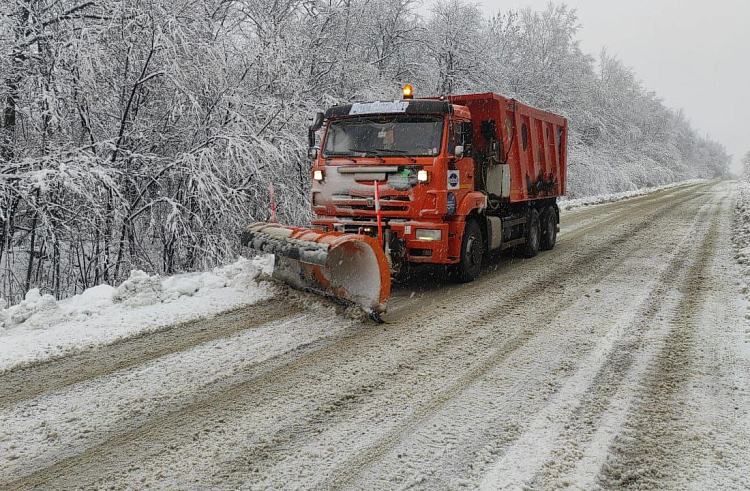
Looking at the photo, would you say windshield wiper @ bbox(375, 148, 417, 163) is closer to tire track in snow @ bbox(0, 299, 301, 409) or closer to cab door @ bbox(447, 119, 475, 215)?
cab door @ bbox(447, 119, 475, 215)

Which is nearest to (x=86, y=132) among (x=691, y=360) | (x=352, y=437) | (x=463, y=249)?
(x=463, y=249)

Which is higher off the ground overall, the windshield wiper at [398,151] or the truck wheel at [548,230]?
the windshield wiper at [398,151]

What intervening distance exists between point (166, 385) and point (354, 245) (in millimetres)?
2488

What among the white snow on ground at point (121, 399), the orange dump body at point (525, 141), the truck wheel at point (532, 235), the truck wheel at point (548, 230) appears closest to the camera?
the white snow on ground at point (121, 399)

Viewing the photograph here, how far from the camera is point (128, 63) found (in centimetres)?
893

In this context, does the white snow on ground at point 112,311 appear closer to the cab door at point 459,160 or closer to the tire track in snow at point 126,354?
the tire track in snow at point 126,354

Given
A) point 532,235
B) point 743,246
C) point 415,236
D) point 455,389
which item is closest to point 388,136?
point 415,236

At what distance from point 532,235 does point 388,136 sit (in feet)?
14.7

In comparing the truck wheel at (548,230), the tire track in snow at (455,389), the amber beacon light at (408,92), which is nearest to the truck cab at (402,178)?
the amber beacon light at (408,92)

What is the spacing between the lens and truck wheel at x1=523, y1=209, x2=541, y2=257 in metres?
10.2

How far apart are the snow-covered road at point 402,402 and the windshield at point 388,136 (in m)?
2.08

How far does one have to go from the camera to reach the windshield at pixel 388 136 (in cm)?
696

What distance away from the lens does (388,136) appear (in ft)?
23.4

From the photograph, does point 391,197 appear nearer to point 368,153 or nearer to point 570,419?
point 368,153
